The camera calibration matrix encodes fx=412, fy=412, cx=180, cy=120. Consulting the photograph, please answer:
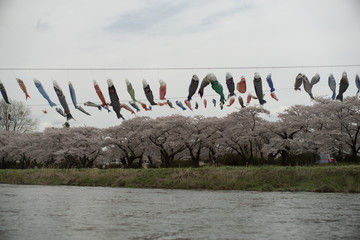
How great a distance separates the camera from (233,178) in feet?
101

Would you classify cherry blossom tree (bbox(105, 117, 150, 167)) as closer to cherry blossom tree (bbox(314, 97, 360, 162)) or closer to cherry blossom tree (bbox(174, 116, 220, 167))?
cherry blossom tree (bbox(174, 116, 220, 167))

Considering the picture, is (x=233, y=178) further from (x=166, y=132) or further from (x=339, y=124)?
(x=166, y=132)

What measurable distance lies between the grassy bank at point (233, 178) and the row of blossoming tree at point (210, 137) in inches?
611

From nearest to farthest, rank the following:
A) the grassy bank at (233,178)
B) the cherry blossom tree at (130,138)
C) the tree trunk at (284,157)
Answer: the grassy bank at (233,178), the tree trunk at (284,157), the cherry blossom tree at (130,138)

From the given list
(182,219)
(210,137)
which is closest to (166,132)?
(210,137)

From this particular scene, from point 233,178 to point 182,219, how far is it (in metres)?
15.9

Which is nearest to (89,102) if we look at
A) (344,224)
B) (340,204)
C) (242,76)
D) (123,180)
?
(123,180)

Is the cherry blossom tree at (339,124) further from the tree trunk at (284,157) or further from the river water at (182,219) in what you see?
the river water at (182,219)

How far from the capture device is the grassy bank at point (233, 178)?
28.1 m

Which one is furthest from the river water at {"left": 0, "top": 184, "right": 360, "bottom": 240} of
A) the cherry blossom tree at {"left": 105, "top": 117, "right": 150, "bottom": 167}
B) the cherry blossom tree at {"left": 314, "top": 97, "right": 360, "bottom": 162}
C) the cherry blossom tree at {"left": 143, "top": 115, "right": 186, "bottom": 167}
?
the cherry blossom tree at {"left": 105, "top": 117, "right": 150, "bottom": 167}

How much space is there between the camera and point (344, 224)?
1408 cm

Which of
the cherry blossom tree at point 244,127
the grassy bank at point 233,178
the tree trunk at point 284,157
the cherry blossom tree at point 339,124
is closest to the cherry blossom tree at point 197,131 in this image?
the cherry blossom tree at point 244,127

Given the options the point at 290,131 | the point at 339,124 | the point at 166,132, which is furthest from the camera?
the point at 166,132

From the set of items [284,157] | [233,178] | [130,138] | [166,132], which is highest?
[166,132]
